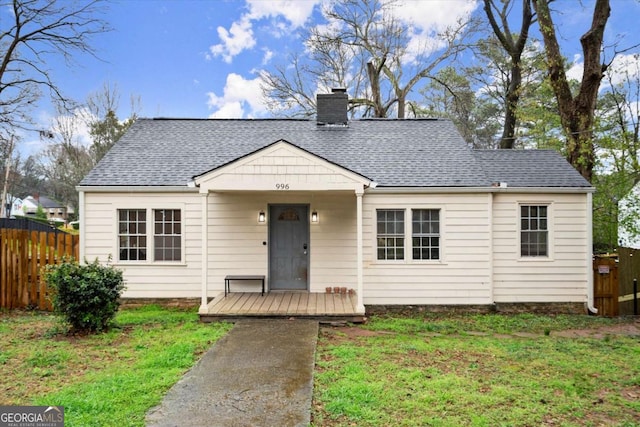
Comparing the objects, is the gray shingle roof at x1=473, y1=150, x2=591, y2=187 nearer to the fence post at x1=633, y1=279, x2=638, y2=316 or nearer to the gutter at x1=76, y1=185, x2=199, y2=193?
the fence post at x1=633, y1=279, x2=638, y2=316

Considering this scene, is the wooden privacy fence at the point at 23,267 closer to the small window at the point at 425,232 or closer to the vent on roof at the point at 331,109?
the vent on roof at the point at 331,109

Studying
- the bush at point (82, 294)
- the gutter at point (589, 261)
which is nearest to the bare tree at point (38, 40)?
the bush at point (82, 294)

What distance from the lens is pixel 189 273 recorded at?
29.4ft

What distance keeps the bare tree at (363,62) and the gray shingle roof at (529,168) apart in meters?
11.0

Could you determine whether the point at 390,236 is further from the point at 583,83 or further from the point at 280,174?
the point at 583,83

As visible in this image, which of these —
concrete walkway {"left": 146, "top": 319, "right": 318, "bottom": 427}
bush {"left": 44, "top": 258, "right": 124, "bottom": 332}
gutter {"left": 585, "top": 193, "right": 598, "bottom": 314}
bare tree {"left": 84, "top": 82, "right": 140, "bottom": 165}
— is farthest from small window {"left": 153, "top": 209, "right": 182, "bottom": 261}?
bare tree {"left": 84, "top": 82, "right": 140, "bottom": 165}

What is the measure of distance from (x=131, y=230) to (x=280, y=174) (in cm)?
425

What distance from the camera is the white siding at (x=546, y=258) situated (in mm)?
8906

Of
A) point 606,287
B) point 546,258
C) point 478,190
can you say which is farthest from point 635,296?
point 478,190

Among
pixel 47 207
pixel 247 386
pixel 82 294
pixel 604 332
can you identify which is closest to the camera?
pixel 247 386

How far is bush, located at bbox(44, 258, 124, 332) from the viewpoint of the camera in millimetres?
6316

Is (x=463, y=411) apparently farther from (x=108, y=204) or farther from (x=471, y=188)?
(x=108, y=204)
